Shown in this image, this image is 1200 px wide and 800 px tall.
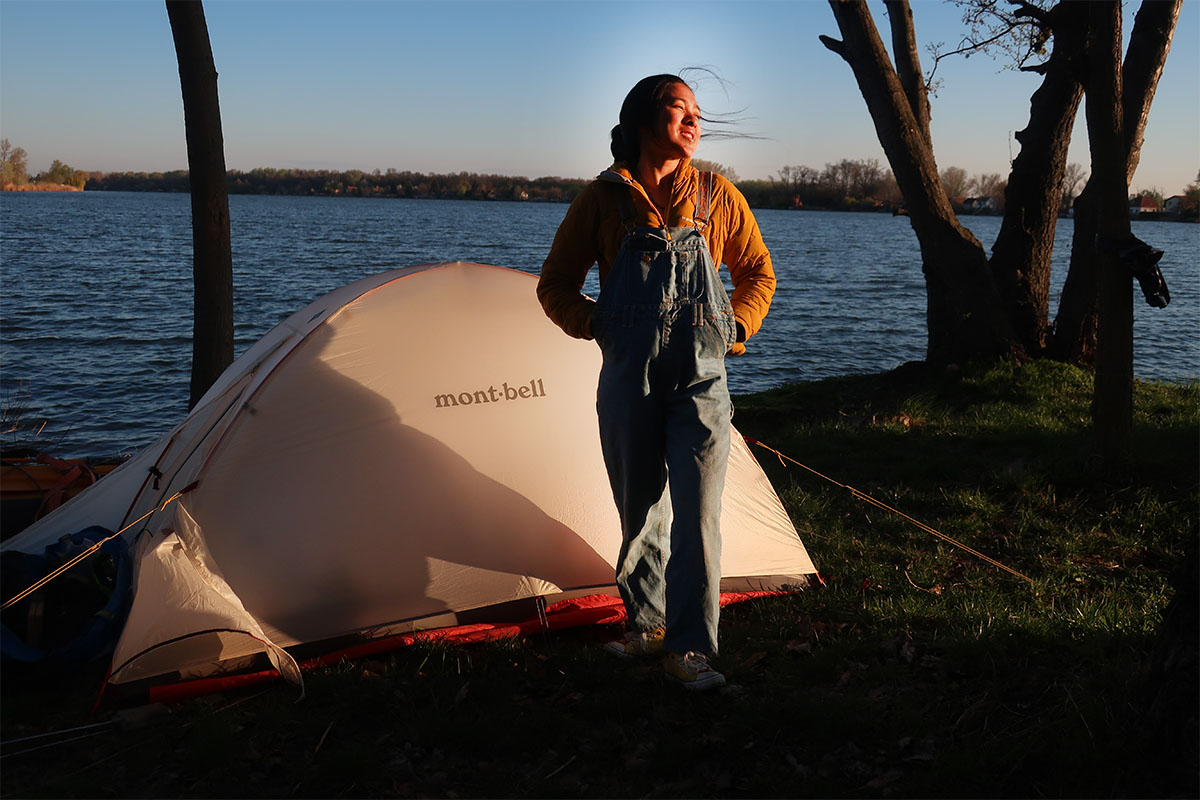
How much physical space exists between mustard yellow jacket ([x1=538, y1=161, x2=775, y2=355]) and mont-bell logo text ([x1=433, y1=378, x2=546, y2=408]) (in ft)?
2.88

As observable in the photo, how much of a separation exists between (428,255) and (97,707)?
42883mm

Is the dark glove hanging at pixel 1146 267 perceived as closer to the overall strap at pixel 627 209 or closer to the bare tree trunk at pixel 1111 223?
the bare tree trunk at pixel 1111 223

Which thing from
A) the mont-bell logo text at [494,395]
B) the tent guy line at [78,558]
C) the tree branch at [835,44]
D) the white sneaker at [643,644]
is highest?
the tree branch at [835,44]

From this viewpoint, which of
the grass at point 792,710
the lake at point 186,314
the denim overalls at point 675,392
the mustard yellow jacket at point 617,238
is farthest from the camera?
the lake at point 186,314

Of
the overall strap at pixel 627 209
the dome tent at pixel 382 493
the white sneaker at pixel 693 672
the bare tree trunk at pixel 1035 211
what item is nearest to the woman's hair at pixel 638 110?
the overall strap at pixel 627 209

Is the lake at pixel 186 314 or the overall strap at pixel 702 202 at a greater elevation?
the overall strap at pixel 702 202

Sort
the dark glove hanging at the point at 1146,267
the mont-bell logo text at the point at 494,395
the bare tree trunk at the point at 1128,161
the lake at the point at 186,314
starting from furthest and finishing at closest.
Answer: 1. the lake at the point at 186,314
2. the bare tree trunk at the point at 1128,161
3. the dark glove hanging at the point at 1146,267
4. the mont-bell logo text at the point at 494,395

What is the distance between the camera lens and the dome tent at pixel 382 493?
3883 millimetres

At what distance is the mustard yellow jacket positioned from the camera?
3539mm

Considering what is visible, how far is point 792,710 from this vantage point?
134 inches

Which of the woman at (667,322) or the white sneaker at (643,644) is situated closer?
the woman at (667,322)

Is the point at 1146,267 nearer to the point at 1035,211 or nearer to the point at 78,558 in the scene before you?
the point at 1035,211

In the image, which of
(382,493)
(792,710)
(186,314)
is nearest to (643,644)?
(792,710)

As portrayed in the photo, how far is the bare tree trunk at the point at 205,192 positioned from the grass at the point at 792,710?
374 cm
